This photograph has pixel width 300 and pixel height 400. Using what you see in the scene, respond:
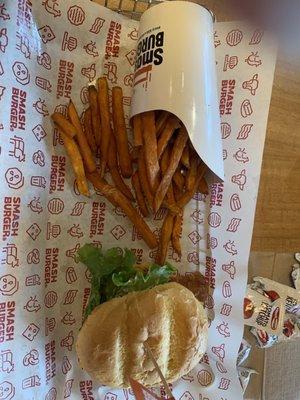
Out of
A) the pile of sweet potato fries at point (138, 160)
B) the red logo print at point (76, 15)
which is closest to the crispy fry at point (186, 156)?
the pile of sweet potato fries at point (138, 160)

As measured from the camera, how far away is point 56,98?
147 cm

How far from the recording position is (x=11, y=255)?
1.33m

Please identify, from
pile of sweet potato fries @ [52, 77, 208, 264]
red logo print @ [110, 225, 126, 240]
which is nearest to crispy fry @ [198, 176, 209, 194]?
pile of sweet potato fries @ [52, 77, 208, 264]

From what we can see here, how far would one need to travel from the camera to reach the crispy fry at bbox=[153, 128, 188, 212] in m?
1.41

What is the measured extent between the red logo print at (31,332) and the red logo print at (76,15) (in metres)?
0.99

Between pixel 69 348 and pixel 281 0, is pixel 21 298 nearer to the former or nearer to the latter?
pixel 69 348

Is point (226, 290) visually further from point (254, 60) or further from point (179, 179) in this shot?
point (254, 60)

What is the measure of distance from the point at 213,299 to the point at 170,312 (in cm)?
30

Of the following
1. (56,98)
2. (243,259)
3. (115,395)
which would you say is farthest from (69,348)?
(56,98)

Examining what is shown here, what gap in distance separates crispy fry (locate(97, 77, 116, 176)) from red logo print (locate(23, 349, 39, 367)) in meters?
0.62

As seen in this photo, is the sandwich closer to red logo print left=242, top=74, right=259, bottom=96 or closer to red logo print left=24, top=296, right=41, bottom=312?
red logo print left=24, top=296, right=41, bottom=312

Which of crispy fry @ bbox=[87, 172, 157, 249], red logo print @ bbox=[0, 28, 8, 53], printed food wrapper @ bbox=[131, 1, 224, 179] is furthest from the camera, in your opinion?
crispy fry @ bbox=[87, 172, 157, 249]

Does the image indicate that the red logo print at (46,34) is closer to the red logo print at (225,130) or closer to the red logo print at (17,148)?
the red logo print at (17,148)

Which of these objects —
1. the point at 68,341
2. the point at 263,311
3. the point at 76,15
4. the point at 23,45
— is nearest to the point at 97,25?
the point at 76,15
